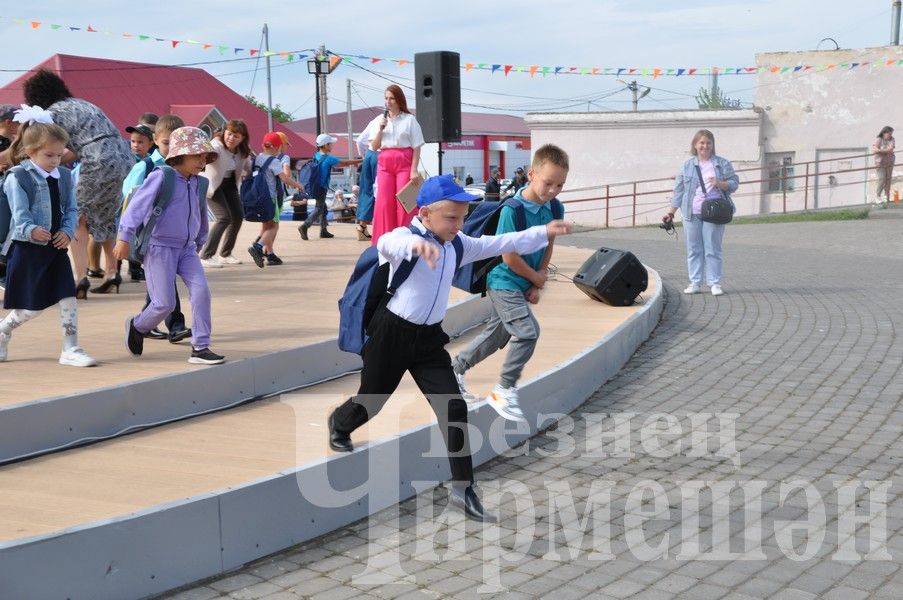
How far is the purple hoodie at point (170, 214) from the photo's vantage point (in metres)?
7.55

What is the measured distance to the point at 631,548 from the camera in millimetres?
4988

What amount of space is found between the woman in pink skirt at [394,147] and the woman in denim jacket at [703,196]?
3017 millimetres

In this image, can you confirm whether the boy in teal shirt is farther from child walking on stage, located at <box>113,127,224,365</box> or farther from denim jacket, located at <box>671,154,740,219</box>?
denim jacket, located at <box>671,154,740,219</box>

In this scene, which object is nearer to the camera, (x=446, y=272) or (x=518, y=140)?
(x=446, y=272)

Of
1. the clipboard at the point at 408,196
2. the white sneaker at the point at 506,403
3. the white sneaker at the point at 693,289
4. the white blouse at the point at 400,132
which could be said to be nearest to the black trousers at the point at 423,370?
the white sneaker at the point at 506,403

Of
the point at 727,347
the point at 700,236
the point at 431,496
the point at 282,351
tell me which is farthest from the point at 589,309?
the point at 431,496

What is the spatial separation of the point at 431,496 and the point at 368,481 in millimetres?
473

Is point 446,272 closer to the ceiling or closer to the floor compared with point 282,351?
closer to the ceiling

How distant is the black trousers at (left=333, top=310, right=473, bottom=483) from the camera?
5.41m

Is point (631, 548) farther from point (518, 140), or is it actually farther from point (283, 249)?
point (518, 140)

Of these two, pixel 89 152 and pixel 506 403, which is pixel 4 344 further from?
pixel 506 403

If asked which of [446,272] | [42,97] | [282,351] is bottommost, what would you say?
[282,351]

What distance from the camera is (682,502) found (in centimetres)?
564

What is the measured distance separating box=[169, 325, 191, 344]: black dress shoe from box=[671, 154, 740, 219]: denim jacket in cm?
621
